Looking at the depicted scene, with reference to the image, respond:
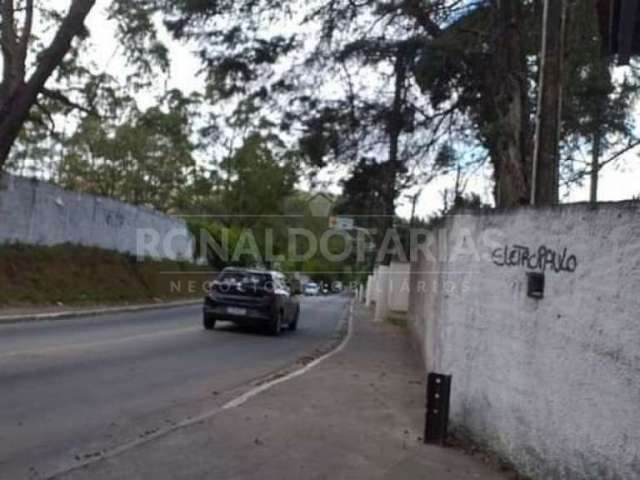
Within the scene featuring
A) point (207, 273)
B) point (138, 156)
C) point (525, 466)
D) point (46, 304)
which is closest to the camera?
point (525, 466)

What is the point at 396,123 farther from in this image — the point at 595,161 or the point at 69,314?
the point at 69,314

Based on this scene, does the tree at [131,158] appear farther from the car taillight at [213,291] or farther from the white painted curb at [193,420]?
the white painted curb at [193,420]

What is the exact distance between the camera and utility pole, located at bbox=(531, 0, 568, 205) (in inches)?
363

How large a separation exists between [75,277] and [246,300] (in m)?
10.9

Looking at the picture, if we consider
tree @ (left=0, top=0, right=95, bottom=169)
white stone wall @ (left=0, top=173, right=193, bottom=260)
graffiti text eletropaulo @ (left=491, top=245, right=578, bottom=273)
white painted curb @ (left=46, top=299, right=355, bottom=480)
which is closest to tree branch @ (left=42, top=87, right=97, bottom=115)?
tree @ (left=0, top=0, right=95, bottom=169)

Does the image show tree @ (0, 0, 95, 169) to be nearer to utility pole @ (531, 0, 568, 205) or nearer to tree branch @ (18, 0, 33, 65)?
tree branch @ (18, 0, 33, 65)

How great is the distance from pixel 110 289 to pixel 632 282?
27173 mm

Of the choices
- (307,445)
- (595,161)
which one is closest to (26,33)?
(595,161)

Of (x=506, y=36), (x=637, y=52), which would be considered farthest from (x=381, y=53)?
(x=637, y=52)

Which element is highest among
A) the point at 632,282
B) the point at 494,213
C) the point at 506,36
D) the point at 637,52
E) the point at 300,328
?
the point at 506,36

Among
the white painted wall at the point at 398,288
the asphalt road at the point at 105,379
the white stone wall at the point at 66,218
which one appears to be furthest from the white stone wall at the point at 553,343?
the white stone wall at the point at 66,218

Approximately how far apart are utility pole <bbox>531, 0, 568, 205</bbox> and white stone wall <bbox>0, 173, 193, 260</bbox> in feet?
60.6

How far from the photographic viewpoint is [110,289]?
98.1ft

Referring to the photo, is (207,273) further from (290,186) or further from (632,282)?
(632,282)
